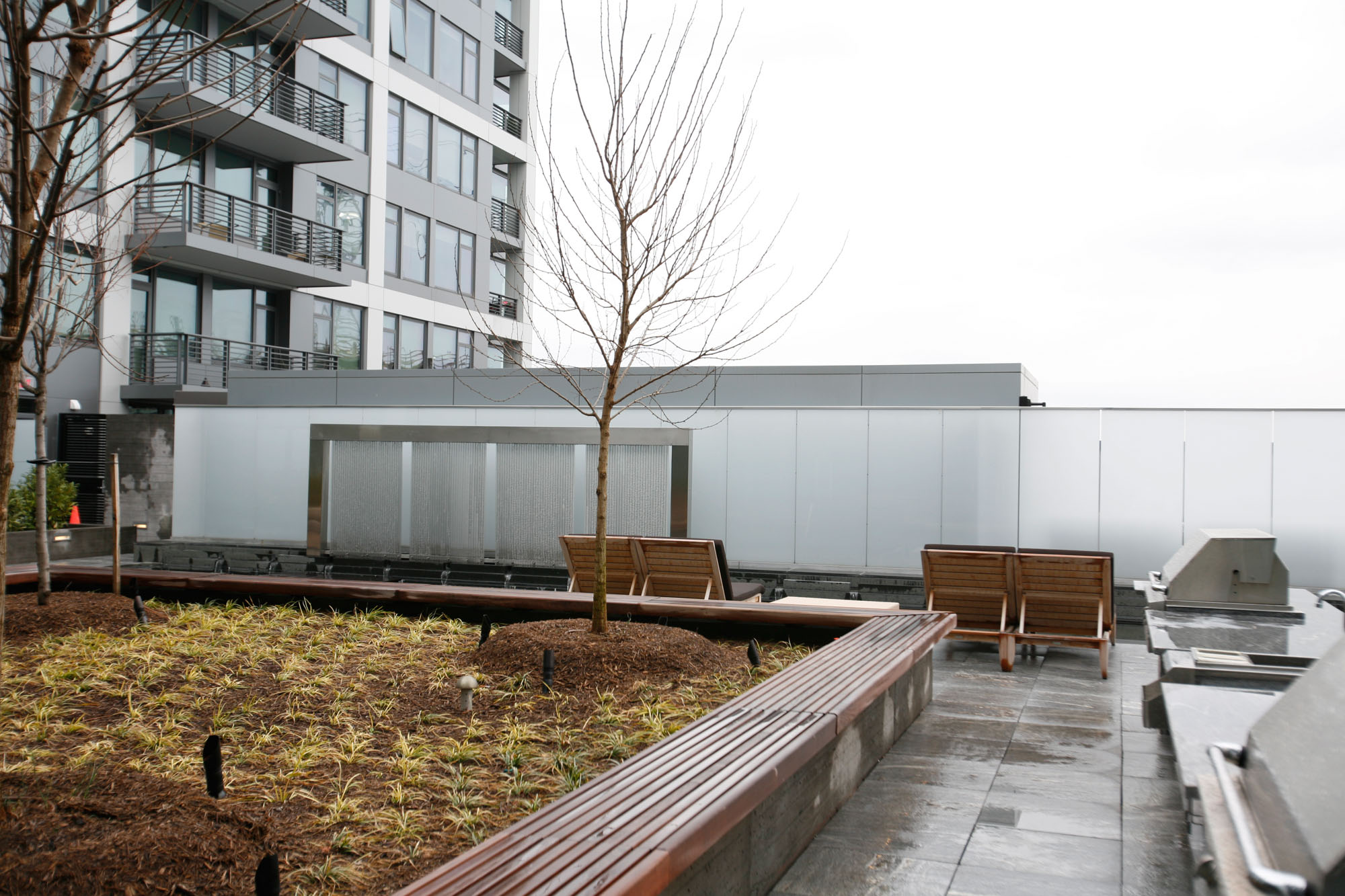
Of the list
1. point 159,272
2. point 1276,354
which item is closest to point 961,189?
point 1276,354

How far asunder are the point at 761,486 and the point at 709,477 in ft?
2.42

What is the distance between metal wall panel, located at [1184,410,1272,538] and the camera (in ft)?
39.1

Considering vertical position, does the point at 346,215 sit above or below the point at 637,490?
above

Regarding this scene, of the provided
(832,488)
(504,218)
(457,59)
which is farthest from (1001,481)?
(504,218)

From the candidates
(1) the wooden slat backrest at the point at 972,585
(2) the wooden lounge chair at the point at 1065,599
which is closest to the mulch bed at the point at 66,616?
(1) the wooden slat backrest at the point at 972,585

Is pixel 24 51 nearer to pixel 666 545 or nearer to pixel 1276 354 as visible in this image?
pixel 666 545

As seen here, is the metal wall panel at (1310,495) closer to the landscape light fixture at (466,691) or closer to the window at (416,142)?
the landscape light fixture at (466,691)

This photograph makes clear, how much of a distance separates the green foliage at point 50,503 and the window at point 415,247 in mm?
13540

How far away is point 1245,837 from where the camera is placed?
2.03 metres

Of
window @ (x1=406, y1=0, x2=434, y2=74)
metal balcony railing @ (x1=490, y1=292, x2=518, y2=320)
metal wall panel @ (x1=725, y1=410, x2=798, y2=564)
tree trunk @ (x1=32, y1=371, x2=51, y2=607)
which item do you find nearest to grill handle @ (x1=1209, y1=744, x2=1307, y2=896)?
tree trunk @ (x1=32, y1=371, x2=51, y2=607)

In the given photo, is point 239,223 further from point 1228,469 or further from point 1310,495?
point 1310,495

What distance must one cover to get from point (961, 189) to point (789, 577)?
55.7 ft

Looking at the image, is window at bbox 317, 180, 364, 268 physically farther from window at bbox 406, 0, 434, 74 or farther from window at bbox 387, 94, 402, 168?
window at bbox 406, 0, 434, 74

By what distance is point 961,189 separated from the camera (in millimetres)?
26812
